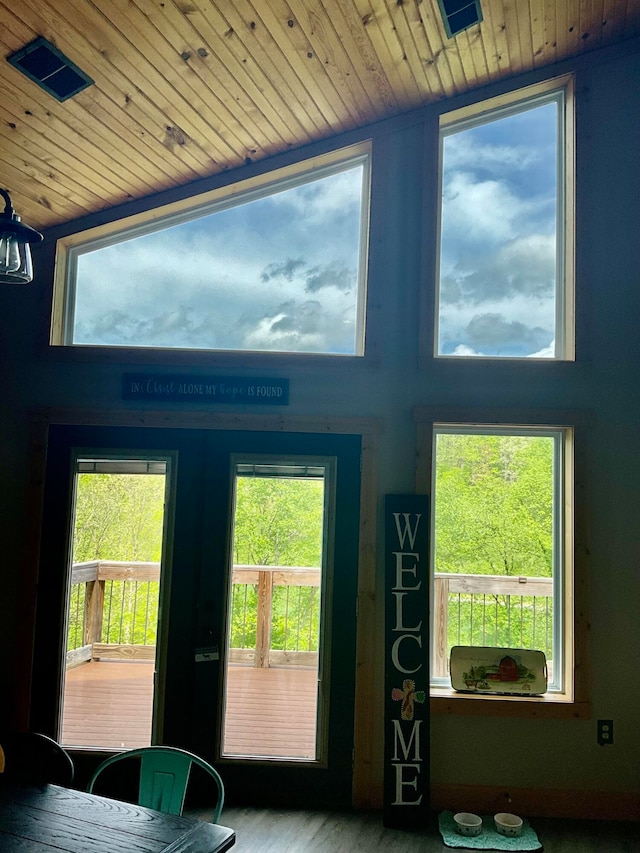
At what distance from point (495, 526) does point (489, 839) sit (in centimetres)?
149

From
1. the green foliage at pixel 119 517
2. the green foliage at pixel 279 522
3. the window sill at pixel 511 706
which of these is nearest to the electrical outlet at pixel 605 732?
the window sill at pixel 511 706

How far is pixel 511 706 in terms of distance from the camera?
3.71m

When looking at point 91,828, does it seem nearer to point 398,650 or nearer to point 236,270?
point 398,650

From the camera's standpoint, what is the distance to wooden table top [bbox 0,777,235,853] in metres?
1.88

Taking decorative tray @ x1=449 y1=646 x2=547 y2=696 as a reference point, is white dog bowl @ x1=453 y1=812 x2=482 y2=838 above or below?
below

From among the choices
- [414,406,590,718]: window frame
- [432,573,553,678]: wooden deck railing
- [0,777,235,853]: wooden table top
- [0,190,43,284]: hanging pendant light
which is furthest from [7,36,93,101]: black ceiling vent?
[432,573,553,678]: wooden deck railing

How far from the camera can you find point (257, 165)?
407 cm

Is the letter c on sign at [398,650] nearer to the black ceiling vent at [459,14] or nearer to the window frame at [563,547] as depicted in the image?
the window frame at [563,547]

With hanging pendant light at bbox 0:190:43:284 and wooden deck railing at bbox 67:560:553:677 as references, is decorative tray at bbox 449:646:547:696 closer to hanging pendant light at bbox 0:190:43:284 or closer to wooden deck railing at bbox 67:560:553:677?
wooden deck railing at bbox 67:560:553:677

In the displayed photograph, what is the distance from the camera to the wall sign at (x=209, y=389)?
3.90m

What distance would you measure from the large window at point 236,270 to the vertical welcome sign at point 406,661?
1.04 m

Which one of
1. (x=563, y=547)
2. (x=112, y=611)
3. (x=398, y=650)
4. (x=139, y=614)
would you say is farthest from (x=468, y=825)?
(x=112, y=611)

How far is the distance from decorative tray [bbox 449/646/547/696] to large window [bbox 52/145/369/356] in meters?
1.79

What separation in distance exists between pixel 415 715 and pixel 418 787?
34 cm
